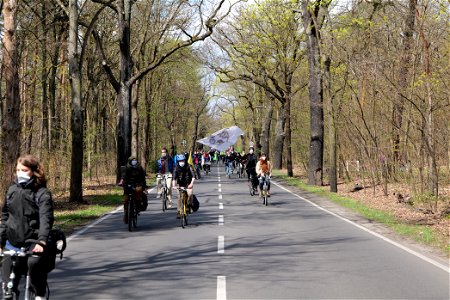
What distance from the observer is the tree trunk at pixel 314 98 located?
27.5 m

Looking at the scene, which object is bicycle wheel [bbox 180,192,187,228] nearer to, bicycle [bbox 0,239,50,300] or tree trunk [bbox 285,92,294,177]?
bicycle [bbox 0,239,50,300]

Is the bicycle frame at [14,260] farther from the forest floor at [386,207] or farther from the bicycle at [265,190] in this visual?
the bicycle at [265,190]

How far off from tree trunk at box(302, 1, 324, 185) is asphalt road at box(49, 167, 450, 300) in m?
Answer: 13.6

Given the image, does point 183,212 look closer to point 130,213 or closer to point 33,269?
point 130,213

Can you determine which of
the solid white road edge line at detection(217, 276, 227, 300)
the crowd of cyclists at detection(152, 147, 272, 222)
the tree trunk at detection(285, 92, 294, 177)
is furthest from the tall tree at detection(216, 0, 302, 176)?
the solid white road edge line at detection(217, 276, 227, 300)

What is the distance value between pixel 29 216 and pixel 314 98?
24.0m

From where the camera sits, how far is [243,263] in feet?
30.1

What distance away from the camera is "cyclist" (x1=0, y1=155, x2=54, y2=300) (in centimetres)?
526

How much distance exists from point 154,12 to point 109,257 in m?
25.3

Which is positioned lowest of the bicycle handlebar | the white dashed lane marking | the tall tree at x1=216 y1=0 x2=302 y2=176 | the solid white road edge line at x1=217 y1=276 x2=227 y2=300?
the solid white road edge line at x1=217 y1=276 x2=227 y2=300

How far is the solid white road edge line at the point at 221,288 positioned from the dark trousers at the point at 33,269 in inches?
90.2

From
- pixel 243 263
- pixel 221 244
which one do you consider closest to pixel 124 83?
pixel 221 244

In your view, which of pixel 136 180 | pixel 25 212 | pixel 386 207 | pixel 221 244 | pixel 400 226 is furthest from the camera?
pixel 386 207

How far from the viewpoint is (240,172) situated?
39.6 metres
